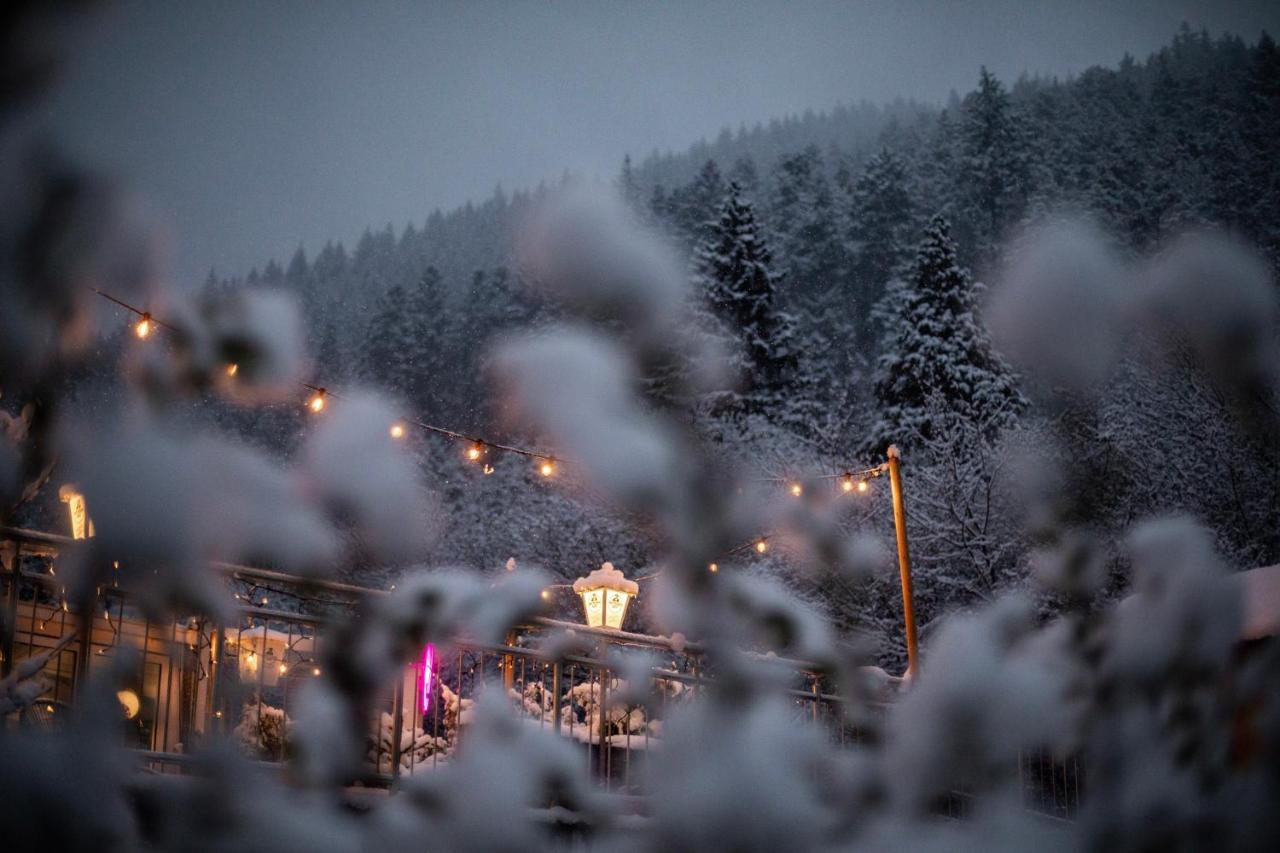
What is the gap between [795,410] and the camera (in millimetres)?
19797

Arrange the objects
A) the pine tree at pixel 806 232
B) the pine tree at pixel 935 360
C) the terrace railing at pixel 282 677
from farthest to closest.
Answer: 1. the pine tree at pixel 806 232
2. the pine tree at pixel 935 360
3. the terrace railing at pixel 282 677

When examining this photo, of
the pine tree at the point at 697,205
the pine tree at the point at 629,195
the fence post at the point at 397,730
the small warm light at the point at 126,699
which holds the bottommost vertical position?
the fence post at the point at 397,730

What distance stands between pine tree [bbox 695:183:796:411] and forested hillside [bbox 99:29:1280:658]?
6 cm

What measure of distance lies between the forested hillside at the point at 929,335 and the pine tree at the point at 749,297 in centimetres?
6

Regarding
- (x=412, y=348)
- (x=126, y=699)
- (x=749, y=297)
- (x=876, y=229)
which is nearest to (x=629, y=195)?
(x=126, y=699)

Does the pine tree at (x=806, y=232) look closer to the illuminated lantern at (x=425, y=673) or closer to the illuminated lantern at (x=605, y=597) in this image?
the illuminated lantern at (x=605, y=597)

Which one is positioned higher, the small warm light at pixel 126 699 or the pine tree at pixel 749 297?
the pine tree at pixel 749 297

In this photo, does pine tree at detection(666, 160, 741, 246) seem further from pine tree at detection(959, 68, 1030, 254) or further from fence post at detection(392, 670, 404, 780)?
fence post at detection(392, 670, 404, 780)

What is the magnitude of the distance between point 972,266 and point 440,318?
1462 cm

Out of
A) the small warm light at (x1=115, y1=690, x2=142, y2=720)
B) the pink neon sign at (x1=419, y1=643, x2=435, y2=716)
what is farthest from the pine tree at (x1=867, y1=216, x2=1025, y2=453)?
the small warm light at (x1=115, y1=690, x2=142, y2=720)

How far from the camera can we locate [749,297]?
64.4ft

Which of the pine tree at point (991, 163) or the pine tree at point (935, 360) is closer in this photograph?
the pine tree at point (935, 360)

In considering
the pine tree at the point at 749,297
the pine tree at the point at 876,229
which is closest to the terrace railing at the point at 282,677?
the pine tree at the point at 749,297

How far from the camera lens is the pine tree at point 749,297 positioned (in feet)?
66.0
